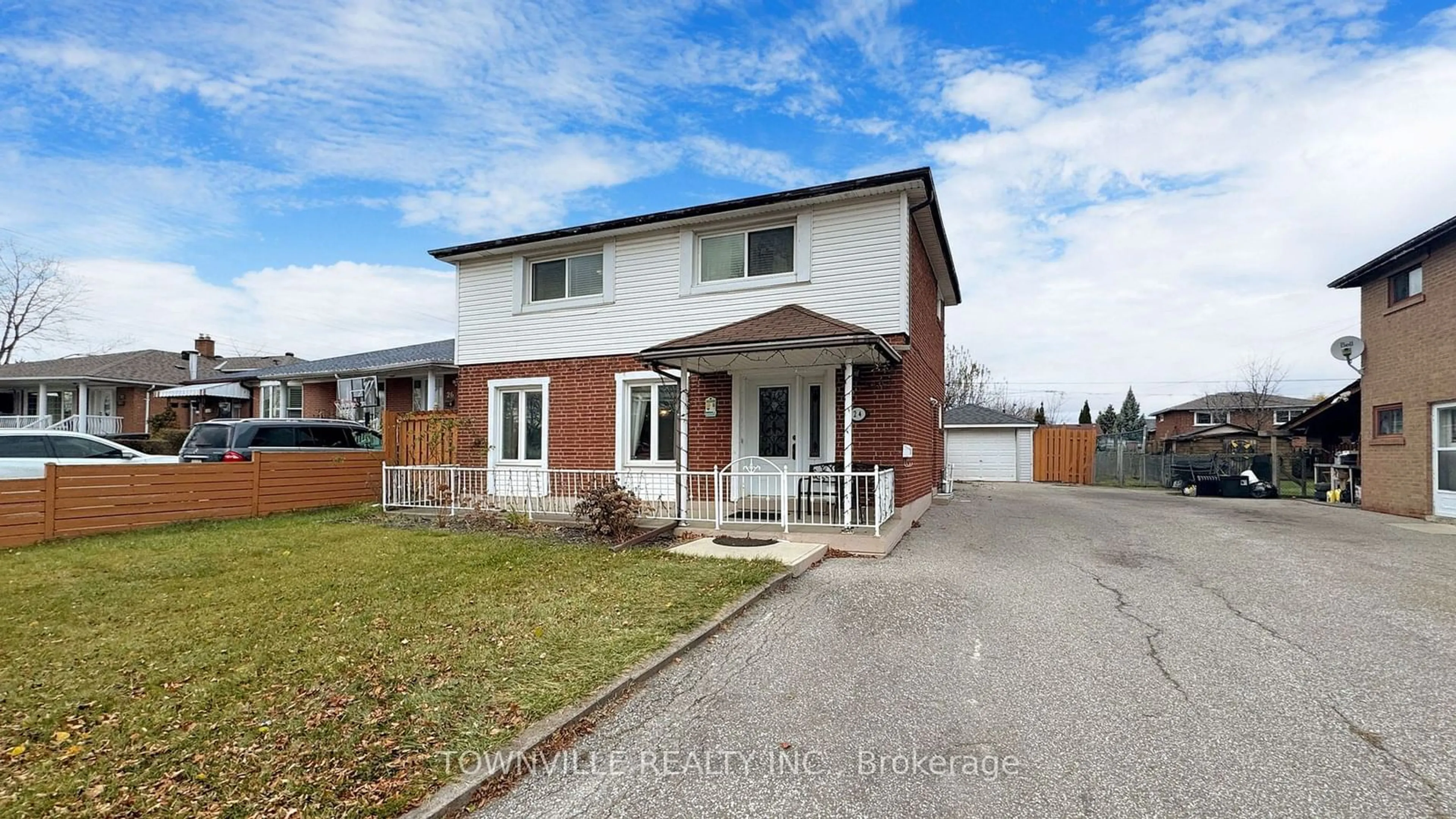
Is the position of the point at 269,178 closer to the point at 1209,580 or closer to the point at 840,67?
the point at 840,67

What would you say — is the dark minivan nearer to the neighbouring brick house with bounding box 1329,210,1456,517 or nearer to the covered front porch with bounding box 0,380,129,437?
the covered front porch with bounding box 0,380,129,437

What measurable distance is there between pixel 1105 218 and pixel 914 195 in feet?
24.8

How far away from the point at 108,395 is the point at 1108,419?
72849 mm

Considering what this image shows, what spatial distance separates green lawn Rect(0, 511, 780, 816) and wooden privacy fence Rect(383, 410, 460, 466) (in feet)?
18.7

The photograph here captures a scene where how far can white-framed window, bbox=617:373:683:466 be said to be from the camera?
39.0 ft

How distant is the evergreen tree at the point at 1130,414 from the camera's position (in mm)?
61344

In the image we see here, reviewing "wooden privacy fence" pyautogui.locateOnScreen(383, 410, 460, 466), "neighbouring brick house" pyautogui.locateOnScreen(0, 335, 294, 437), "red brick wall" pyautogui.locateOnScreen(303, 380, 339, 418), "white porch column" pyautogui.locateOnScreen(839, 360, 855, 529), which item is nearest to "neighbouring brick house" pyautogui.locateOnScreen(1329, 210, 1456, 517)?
"white porch column" pyautogui.locateOnScreen(839, 360, 855, 529)

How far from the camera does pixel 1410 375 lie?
13062mm

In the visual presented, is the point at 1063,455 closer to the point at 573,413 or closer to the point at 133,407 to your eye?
the point at 573,413

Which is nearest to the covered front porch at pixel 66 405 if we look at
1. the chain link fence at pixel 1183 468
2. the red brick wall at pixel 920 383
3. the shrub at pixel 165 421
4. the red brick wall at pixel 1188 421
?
the shrub at pixel 165 421

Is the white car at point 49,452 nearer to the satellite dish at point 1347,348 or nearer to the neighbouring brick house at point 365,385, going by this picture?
the neighbouring brick house at point 365,385

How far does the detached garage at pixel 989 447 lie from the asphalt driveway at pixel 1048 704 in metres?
20.1

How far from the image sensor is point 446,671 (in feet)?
13.3

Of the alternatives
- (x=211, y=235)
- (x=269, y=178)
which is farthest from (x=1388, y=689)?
(x=211, y=235)
